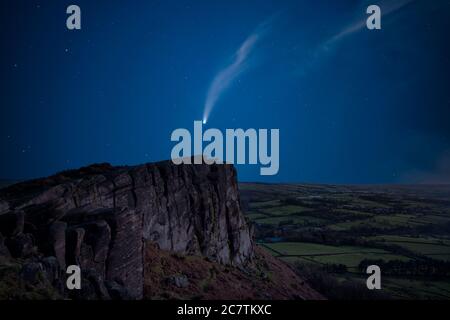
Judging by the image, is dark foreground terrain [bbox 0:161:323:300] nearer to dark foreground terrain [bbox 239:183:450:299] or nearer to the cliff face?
the cliff face

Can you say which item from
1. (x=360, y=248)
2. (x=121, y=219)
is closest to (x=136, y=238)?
(x=121, y=219)

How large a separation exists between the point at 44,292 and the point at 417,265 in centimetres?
6794

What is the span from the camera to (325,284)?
166 ft

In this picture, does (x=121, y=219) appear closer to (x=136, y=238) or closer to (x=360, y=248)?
(x=136, y=238)

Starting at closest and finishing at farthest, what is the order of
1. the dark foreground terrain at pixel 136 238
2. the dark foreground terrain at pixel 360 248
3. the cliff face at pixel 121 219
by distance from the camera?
1. the dark foreground terrain at pixel 136 238
2. the cliff face at pixel 121 219
3. the dark foreground terrain at pixel 360 248

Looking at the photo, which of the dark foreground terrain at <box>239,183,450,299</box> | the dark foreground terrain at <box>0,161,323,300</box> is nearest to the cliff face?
the dark foreground terrain at <box>0,161,323,300</box>

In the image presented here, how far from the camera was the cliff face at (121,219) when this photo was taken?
19.4 metres

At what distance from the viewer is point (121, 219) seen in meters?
22.1

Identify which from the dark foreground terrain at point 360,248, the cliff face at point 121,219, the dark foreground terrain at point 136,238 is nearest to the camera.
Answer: the dark foreground terrain at point 136,238

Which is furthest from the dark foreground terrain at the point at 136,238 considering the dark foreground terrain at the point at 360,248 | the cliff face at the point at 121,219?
the dark foreground terrain at the point at 360,248

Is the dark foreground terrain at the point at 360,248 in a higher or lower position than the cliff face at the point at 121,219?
lower

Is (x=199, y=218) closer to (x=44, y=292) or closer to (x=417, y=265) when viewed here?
(x=44, y=292)

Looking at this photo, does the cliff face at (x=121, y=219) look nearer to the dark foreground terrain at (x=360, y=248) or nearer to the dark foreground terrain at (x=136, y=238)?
the dark foreground terrain at (x=136, y=238)
